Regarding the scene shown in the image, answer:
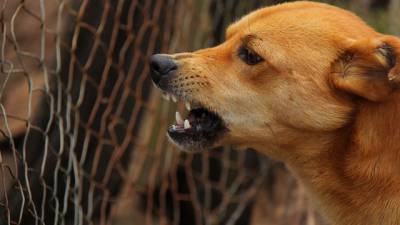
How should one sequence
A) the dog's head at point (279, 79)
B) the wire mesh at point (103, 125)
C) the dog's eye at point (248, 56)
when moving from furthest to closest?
the wire mesh at point (103, 125) → the dog's eye at point (248, 56) → the dog's head at point (279, 79)

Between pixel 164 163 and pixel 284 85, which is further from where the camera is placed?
pixel 164 163

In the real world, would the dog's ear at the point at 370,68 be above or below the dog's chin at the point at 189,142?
above

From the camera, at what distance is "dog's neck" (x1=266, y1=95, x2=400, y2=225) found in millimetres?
3580

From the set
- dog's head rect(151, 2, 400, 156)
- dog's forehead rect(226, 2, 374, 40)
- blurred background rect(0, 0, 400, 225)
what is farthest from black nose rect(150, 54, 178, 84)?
blurred background rect(0, 0, 400, 225)

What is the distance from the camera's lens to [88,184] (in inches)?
193

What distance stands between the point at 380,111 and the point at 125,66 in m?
2.05

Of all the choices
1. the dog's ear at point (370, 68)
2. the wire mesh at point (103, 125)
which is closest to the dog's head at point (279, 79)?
the dog's ear at point (370, 68)

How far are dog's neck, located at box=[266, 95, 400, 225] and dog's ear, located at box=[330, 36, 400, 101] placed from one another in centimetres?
8

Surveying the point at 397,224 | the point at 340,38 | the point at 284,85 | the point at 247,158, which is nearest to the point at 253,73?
the point at 284,85

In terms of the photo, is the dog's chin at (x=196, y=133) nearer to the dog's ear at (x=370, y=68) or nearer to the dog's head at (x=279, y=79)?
the dog's head at (x=279, y=79)

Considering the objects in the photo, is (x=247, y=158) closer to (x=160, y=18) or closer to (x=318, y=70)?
(x=160, y=18)

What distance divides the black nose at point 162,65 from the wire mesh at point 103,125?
21.8 inches

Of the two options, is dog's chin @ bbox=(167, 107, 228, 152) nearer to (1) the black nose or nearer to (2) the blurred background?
(1) the black nose

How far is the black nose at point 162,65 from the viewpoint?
3.87 metres
